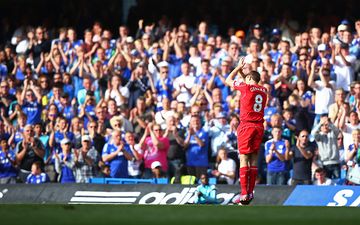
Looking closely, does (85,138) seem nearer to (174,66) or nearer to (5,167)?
(5,167)

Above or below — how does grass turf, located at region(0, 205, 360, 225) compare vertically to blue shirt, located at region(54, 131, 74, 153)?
below

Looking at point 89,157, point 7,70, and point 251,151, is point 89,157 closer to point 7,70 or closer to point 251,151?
point 7,70

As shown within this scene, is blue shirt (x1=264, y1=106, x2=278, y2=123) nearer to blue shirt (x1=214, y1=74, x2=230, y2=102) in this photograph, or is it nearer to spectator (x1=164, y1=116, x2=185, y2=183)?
blue shirt (x1=214, y1=74, x2=230, y2=102)

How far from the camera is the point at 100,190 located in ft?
60.1

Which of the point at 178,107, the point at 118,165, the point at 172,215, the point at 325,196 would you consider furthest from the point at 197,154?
the point at 172,215

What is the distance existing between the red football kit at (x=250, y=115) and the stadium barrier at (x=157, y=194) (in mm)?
3242

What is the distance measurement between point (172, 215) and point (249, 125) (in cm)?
382

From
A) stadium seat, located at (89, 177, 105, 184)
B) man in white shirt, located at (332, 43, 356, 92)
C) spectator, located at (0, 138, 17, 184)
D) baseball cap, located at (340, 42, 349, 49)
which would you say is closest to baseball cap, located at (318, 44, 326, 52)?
man in white shirt, located at (332, 43, 356, 92)

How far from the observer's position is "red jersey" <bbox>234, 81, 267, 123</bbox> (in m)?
14.1

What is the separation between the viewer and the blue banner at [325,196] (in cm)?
1681

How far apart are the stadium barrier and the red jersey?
3.40 meters

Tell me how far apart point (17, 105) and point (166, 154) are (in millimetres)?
4305

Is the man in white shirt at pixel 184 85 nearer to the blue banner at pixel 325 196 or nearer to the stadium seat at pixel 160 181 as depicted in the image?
the stadium seat at pixel 160 181
